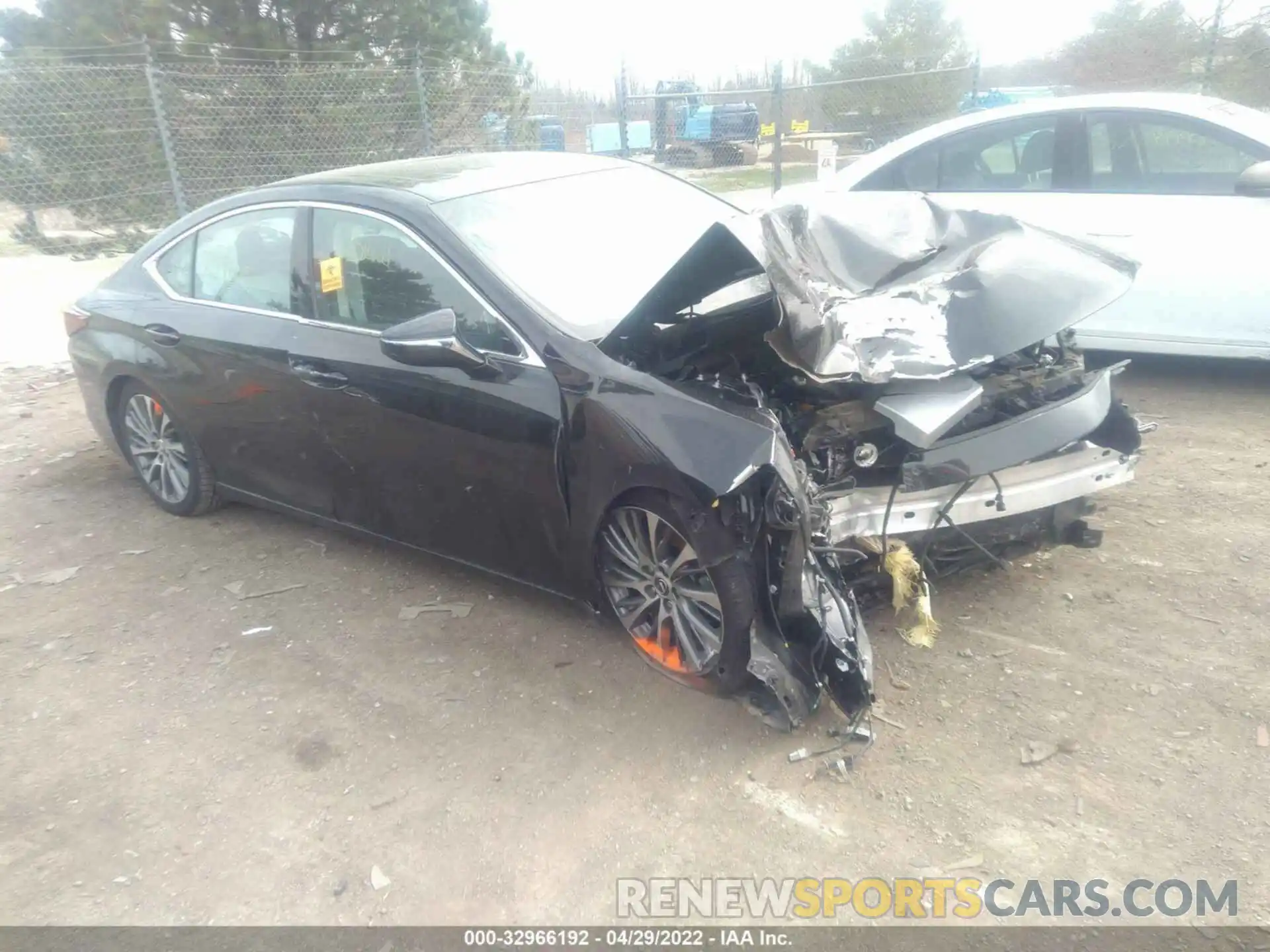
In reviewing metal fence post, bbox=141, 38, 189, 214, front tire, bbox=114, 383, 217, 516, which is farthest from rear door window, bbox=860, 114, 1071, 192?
metal fence post, bbox=141, 38, 189, 214

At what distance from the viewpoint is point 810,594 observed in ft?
9.26

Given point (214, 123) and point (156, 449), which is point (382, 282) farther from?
point (214, 123)

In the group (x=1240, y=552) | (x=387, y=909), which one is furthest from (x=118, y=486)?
(x=1240, y=552)

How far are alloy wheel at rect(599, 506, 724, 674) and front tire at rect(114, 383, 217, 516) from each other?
2520mm

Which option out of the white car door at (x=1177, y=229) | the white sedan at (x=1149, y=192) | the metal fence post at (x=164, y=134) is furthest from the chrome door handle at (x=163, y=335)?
the metal fence post at (x=164, y=134)

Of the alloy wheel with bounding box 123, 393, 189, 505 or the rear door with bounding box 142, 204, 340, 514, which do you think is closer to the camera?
the rear door with bounding box 142, 204, 340, 514

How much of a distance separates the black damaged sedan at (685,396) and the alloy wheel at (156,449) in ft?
2.65

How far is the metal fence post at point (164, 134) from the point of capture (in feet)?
31.1

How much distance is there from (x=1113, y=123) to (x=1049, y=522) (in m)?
3.37

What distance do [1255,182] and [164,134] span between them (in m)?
→ 9.65

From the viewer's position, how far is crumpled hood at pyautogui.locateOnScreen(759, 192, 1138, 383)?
302 cm

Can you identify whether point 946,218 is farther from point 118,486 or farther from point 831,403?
point 118,486

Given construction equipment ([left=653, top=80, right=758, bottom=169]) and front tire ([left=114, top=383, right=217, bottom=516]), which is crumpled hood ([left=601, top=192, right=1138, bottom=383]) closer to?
front tire ([left=114, top=383, right=217, bottom=516])

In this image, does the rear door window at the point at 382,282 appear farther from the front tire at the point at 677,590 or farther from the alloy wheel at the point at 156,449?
the alloy wheel at the point at 156,449
